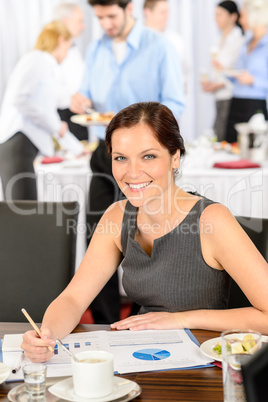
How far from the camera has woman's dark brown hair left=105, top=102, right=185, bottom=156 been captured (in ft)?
5.09

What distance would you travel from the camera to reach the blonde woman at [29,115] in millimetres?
3371

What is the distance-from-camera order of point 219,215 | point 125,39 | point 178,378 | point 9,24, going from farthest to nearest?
point 9,24, point 125,39, point 219,215, point 178,378

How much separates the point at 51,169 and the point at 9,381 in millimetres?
2347

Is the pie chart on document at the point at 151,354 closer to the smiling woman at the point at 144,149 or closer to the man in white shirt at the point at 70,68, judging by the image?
the smiling woman at the point at 144,149

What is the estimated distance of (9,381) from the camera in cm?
108

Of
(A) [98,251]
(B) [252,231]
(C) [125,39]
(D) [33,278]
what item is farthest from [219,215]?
(C) [125,39]

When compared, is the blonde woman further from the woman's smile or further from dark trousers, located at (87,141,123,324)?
the woman's smile

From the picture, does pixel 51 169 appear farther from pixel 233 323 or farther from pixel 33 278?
pixel 233 323

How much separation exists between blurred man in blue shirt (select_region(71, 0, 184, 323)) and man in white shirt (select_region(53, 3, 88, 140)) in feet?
6.21

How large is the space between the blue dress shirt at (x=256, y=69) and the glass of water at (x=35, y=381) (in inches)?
162

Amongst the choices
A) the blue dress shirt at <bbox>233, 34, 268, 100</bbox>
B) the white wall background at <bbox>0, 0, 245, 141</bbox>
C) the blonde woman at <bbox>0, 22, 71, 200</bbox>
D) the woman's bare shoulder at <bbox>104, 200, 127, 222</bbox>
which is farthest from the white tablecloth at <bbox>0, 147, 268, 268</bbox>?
the white wall background at <bbox>0, 0, 245, 141</bbox>

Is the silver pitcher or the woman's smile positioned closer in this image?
the woman's smile

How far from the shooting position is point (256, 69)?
4734mm

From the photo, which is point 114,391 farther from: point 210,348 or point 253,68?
point 253,68
